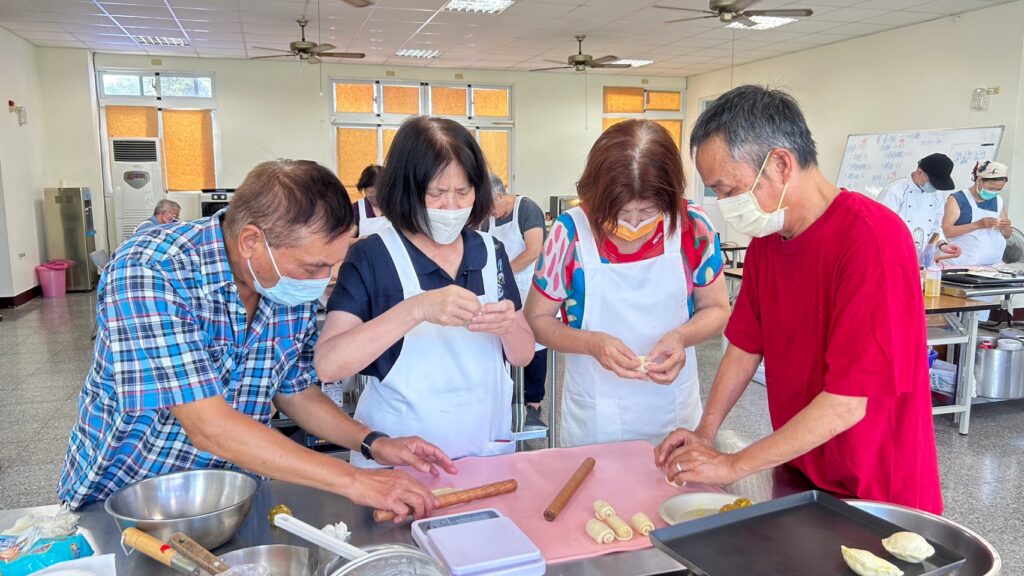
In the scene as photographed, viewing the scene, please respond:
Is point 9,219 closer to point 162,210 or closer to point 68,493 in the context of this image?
point 162,210

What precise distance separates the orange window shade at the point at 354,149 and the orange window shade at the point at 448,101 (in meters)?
1.15

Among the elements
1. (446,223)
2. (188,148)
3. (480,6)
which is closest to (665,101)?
(480,6)

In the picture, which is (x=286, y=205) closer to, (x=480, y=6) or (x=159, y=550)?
(x=159, y=550)

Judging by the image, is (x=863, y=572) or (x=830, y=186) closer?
(x=863, y=572)

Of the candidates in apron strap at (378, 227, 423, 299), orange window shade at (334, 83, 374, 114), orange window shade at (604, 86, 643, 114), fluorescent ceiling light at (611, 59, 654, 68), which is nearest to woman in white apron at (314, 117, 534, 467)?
apron strap at (378, 227, 423, 299)

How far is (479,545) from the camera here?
1.18 metres

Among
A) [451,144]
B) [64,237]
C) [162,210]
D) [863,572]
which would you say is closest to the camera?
[863,572]

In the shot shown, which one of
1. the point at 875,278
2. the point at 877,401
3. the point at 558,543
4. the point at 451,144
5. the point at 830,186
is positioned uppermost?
the point at 451,144

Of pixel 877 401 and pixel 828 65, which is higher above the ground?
pixel 828 65

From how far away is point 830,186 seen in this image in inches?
56.4

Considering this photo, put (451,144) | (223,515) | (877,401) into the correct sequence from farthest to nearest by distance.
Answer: (451,144)
(877,401)
(223,515)

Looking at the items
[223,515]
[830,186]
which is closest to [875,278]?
[830,186]

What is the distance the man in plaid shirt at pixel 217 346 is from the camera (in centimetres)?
125

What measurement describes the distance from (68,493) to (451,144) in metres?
1.10
